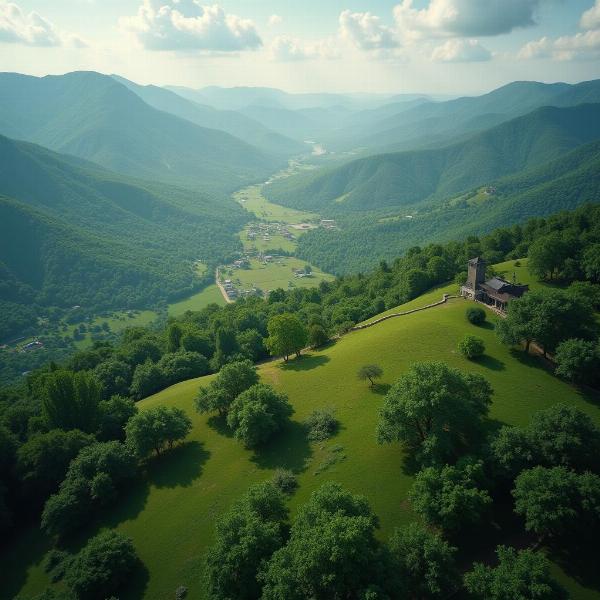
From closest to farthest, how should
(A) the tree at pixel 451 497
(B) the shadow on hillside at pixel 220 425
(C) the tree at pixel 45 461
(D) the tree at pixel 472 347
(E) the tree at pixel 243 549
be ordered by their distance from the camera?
(E) the tree at pixel 243 549
(A) the tree at pixel 451 497
(C) the tree at pixel 45 461
(B) the shadow on hillside at pixel 220 425
(D) the tree at pixel 472 347

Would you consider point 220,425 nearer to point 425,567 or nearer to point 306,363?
point 306,363

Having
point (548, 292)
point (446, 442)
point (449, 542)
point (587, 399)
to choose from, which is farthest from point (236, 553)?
point (548, 292)

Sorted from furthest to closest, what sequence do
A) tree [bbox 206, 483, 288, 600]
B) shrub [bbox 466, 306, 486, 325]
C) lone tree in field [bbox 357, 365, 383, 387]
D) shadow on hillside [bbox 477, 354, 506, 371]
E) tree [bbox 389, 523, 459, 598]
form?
shrub [bbox 466, 306, 486, 325] → lone tree in field [bbox 357, 365, 383, 387] → shadow on hillside [bbox 477, 354, 506, 371] → tree [bbox 206, 483, 288, 600] → tree [bbox 389, 523, 459, 598]

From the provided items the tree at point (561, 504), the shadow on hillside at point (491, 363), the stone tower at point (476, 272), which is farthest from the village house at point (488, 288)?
the tree at point (561, 504)

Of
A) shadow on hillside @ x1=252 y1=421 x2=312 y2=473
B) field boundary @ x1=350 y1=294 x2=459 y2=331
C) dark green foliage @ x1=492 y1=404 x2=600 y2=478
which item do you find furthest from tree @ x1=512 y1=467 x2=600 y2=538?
field boundary @ x1=350 y1=294 x2=459 y2=331

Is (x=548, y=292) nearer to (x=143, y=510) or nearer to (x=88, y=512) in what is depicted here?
(x=143, y=510)

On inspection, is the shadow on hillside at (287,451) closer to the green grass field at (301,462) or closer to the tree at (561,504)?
the green grass field at (301,462)

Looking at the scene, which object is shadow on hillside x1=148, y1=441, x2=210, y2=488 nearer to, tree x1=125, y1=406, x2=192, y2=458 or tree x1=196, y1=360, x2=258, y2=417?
tree x1=125, y1=406, x2=192, y2=458
